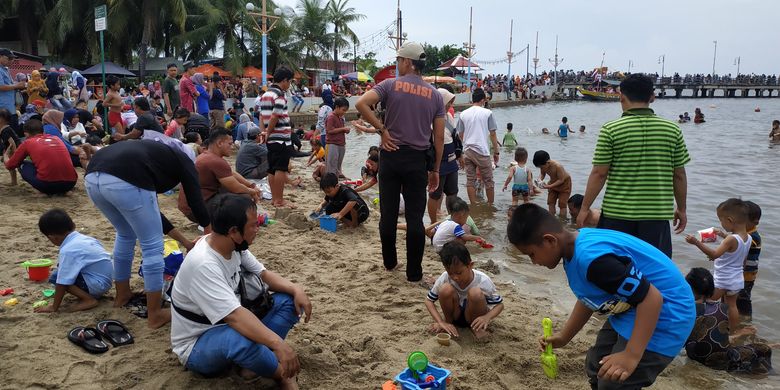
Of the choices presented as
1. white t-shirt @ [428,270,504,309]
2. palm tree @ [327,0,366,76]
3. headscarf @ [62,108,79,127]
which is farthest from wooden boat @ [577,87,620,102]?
white t-shirt @ [428,270,504,309]

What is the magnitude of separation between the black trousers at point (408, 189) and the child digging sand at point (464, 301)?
2.70 ft

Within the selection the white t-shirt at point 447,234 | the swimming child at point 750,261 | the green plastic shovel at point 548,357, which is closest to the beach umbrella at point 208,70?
the white t-shirt at point 447,234

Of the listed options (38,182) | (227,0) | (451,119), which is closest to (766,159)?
(451,119)

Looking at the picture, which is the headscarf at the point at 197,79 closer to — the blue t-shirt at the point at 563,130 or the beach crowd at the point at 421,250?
the beach crowd at the point at 421,250

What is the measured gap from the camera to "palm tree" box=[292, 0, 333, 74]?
4275 centimetres

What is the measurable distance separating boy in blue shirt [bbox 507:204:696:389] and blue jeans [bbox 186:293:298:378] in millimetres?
1500

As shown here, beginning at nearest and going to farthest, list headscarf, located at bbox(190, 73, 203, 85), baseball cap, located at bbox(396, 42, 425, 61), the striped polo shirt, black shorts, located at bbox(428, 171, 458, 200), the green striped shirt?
1. the green striped shirt
2. baseball cap, located at bbox(396, 42, 425, 61)
3. black shorts, located at bbox(428, 171, 458, 200)
4. the striped polo shirt
5. headscarf, located at bbox(190, 73, 203, 85)

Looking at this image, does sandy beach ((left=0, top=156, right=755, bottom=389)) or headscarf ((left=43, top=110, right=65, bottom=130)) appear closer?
sandy beach ((left=0, top=156, right=755, bottom=389))

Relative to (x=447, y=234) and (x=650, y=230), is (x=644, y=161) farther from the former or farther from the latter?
(x=447, y=234)

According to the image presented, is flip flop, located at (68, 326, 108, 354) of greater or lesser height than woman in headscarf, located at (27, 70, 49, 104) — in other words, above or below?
below

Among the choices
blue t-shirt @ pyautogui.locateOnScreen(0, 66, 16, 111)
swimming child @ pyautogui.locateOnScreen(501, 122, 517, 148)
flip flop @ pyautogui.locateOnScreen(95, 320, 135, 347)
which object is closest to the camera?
flip flop @ pyautogui.locateOnScreen(95, 320, 135, 347)

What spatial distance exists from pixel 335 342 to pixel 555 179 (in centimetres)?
556

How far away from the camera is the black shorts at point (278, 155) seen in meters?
7.59

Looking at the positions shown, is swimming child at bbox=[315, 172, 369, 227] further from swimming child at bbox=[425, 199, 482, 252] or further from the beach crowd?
swimming child at bbox=[425, 199, 482, 252]
